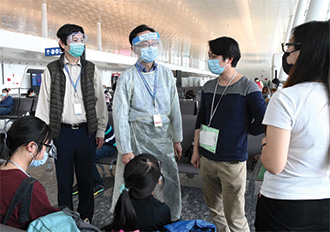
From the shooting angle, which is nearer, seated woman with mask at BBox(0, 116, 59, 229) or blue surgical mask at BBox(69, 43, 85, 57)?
seated woman with mask at BBox(0, 116, 59, 229)

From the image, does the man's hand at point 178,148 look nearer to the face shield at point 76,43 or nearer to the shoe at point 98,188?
the face shield at point 76,43

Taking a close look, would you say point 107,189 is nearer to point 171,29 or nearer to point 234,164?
point 234,164

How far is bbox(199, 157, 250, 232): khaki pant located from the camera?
1786mm

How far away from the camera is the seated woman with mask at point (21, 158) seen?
120cm

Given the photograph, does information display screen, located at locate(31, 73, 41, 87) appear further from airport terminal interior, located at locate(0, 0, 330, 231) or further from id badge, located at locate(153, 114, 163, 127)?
id badge, located at locate(153, 114, 163, 127)

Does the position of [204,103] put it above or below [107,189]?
above

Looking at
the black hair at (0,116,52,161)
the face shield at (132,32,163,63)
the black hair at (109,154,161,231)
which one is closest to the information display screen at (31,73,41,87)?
the face shield at (132,32,163,63)

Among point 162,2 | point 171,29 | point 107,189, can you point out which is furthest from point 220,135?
point 171,29

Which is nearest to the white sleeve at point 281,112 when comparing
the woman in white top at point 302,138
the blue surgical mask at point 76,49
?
the woman in white top at point 302,138

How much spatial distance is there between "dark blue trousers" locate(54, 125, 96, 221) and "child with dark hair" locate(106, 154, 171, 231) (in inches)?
31.3

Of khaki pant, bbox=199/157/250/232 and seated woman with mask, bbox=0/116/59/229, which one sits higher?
seated woman with mask, bbox=0/116/59/229

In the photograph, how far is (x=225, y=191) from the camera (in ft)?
6.05

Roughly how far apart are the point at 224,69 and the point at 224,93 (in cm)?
17

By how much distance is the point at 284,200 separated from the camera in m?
1.04
